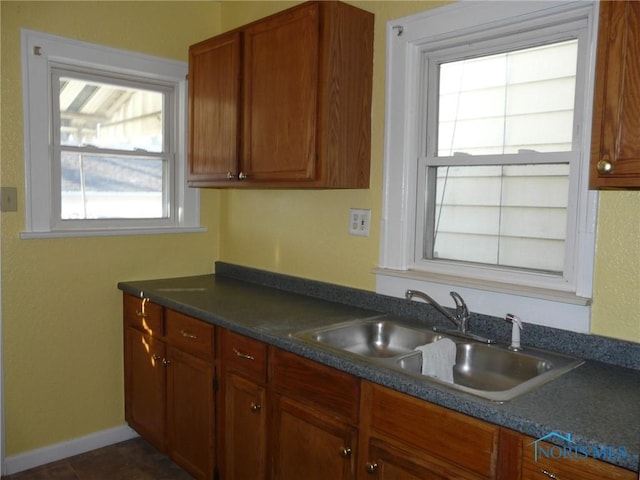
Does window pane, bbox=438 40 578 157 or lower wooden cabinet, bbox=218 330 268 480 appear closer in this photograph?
window pane, bbox=438 40 578 157

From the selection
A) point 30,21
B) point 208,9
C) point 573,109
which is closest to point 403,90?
point 573,109

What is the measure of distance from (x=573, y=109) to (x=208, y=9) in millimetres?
2238

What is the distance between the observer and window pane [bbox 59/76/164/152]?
275 centimetres

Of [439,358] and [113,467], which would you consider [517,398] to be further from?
[113,467]

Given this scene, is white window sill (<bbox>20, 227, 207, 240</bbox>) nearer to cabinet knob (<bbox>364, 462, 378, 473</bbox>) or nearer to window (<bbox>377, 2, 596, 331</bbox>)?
window (<bbox>377, 2, 596, 331</bbox>)

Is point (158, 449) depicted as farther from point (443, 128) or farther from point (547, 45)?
point (547, 45)

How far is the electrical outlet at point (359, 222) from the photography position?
2.38 m

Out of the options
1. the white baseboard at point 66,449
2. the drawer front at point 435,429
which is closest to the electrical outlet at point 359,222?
the drawer front at point 435,429

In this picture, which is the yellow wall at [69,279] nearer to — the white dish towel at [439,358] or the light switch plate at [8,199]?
the light switch plate at [8,199]

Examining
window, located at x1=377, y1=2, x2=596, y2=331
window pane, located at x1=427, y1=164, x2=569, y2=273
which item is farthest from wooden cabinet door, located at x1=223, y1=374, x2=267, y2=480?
window pane, located at x1=427, y1=164, x2=569, y2=273

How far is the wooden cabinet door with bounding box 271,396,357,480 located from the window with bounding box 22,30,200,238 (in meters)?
1.55

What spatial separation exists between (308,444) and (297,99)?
1.34 metres

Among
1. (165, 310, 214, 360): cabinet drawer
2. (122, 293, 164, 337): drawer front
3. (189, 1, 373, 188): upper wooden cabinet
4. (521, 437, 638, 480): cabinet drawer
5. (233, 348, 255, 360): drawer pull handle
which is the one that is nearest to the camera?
(521, 437, 638, 480): cabinet drawer

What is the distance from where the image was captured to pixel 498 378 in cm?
177
